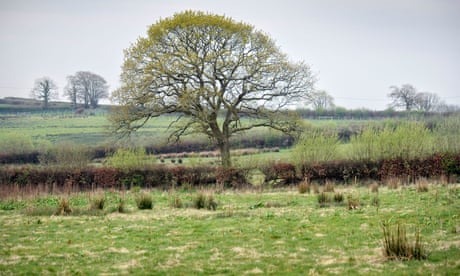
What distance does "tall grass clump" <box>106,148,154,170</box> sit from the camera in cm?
Answer: 3256

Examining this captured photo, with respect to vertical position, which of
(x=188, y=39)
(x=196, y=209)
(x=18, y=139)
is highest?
(x=188, y=39)

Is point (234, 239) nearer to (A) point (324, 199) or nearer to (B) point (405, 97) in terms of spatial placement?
(A) point (324, 199)

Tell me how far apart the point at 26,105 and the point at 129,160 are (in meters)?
42.6

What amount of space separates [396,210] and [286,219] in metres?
3.77

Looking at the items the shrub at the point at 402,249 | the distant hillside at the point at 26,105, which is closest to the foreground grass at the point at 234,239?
the shrub at the point at 402,249

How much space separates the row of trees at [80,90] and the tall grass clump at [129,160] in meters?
37.3

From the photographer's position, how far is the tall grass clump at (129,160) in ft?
107

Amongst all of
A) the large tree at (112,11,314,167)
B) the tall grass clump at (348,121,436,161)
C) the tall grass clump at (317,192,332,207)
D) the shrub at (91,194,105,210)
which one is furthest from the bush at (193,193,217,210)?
the tall grass clump at (348,121,436,161)

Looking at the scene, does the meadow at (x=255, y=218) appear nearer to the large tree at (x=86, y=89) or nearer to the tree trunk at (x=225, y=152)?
the tree trunk at (x=225, y=152)

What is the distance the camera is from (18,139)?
4434cm

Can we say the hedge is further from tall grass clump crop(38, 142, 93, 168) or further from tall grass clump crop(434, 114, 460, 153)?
tall grass clump crop(434, 114, 460, 153)

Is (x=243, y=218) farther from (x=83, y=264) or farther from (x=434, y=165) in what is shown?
(x=434, y=165)

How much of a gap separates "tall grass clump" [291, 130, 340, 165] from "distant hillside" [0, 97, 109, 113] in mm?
39071

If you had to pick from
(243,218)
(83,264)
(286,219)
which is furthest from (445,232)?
(83,264)
